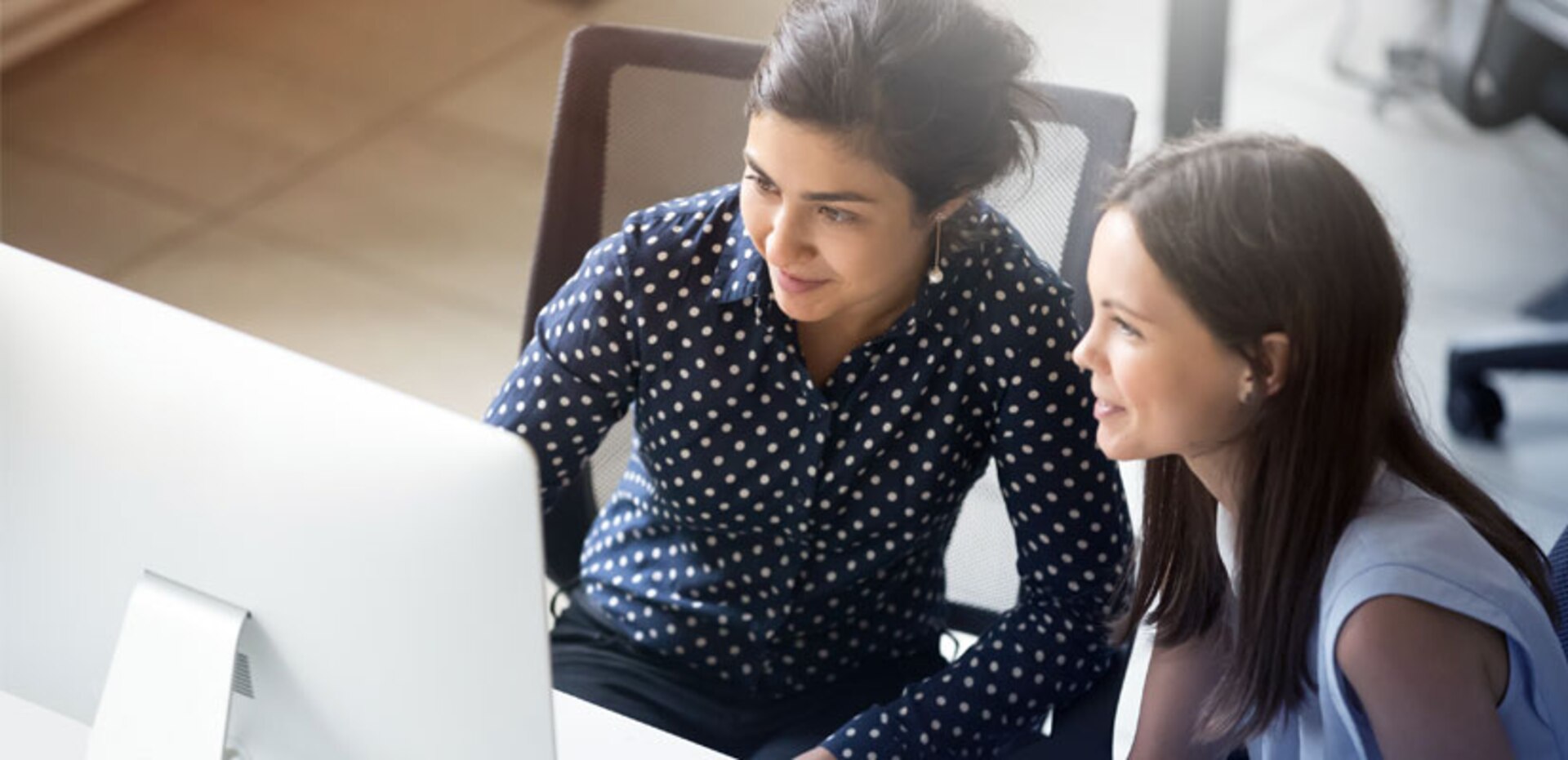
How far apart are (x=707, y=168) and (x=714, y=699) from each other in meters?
0.45

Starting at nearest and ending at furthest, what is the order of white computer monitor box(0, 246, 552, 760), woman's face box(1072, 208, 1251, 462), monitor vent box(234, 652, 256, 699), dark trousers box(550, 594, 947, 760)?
white computer monitor box(0, 246, 552, 760), monitor vent box(234, 652, 256, 699), woman's face box(1072, 208, 1251, 462), dark trousers box(550, 594, 947, 760)

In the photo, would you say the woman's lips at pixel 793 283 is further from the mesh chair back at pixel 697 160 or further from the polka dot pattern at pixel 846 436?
the mesh chair back at pixel 697 160

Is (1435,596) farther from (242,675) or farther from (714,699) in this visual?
(242,675)

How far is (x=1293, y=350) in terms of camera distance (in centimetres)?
118

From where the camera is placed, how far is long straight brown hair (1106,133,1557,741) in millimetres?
1168

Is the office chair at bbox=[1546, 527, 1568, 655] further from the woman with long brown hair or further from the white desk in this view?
the white desk

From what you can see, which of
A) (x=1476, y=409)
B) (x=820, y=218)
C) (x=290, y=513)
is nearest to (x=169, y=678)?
(x=290, y=513)

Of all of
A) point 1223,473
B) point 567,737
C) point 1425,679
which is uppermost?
point 1223,473

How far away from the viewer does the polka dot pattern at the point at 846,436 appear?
144 cm

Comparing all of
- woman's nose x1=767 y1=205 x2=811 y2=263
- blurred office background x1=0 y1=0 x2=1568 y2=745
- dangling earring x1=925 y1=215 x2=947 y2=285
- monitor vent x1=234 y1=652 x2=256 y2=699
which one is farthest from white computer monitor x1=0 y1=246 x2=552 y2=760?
blurred office background x1=0 y1=0 x2=1568 y2=745

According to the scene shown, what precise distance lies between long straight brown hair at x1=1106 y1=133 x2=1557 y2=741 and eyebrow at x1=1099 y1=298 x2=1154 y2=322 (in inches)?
1.4

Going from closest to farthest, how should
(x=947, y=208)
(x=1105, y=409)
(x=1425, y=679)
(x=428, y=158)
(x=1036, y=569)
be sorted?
(x=1425, y=679)
(x=1105, y=409)
(x=947, y=208)
(x=1036, y=569)
(x=428, y=158)

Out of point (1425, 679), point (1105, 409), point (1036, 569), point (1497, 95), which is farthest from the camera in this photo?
point (1497, 95)

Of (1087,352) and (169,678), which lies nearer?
(169,678)
